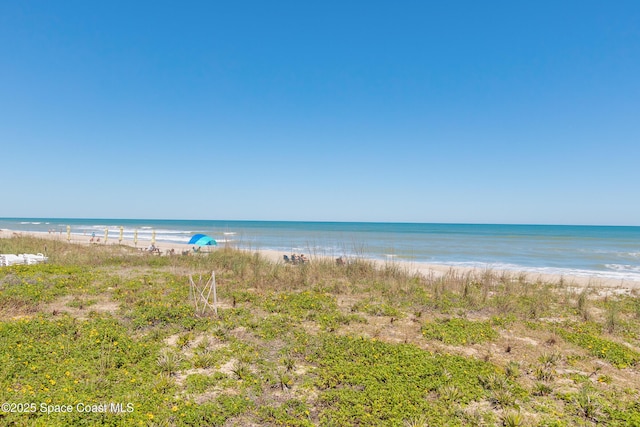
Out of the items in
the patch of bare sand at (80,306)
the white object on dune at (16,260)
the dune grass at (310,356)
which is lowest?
the dune grass at (310,356)

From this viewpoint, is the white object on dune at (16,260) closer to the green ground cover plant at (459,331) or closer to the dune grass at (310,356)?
the dune grass at (310,356)

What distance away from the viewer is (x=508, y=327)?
902cm

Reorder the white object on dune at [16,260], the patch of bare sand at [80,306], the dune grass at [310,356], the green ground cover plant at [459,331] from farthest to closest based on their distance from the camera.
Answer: the white object on dune at [16,260] < the patch of bare sand at [80,306] < the green ground cover plant at [459,331] < the dune grass at [310,356]

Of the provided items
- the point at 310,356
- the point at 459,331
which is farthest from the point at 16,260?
the point at 459,331

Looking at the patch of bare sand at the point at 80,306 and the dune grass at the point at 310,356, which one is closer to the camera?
the dune grass at the point at 310,356

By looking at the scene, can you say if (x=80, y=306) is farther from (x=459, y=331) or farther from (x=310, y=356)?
(x=459, y=331)

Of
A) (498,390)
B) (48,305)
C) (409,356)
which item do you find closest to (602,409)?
(498,390)

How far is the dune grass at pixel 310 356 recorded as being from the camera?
4.90 meters

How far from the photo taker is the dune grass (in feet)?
16.1

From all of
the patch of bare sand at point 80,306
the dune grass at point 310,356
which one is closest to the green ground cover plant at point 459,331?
the dune grass at point 310,356

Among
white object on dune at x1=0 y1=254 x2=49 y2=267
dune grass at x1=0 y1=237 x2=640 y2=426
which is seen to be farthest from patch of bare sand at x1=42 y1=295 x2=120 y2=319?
white object on dune at x1=0 y1=254 x2=49 y2=267

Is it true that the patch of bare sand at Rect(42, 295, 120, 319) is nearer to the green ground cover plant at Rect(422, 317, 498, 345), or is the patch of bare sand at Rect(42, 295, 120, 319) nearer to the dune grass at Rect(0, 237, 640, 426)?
the dune grass at Rect(0, 237, 640, 426)

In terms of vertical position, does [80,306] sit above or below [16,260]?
below

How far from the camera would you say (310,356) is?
6.78 m
